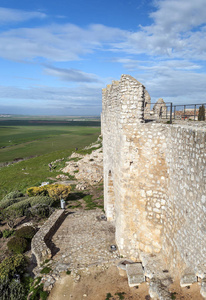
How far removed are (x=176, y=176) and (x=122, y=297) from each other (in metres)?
4.50

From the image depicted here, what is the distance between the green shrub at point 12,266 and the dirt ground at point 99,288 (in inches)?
90.7

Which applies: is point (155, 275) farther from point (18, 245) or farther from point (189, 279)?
point (18, 245)

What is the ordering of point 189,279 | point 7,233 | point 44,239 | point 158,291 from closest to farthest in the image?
point 189,279, point 158,291, point 44,239, point 7,233

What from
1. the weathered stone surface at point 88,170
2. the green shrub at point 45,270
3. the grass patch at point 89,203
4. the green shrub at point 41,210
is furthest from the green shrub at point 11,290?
the weathered stone surface at point 88,170

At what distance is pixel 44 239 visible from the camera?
11.1 m

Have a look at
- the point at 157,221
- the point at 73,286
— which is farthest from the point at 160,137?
the point at 73,286

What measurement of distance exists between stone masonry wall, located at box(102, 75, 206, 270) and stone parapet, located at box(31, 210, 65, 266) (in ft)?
11.9

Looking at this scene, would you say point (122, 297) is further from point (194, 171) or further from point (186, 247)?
point (194, 171)

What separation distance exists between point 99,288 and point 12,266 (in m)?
4.16

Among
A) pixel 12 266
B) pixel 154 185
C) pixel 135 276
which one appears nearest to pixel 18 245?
pixel 12 266

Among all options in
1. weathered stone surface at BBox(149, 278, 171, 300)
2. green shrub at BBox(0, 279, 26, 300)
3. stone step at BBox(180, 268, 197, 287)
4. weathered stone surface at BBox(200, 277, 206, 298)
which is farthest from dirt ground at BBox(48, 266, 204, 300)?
green shrub at BBox(0, 279, 26, 300)

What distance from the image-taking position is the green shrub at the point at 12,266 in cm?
894

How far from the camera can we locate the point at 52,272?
878 cm

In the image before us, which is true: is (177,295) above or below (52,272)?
above
